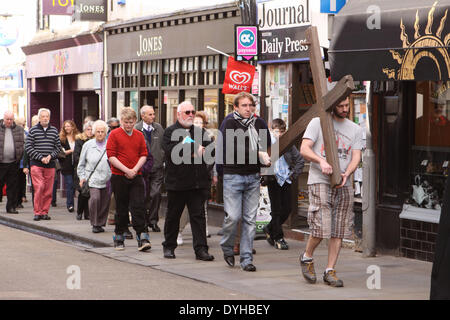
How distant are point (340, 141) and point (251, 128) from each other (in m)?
1.46

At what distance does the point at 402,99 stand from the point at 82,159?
5.75 m

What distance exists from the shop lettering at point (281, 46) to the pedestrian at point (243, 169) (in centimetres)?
368

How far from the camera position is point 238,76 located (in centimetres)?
1466

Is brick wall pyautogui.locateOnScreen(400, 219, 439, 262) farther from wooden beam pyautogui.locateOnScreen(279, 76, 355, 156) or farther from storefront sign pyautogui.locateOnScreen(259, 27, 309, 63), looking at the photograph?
storefront sign pyautogui.locateOnScreen(259, 27, 309, 63)

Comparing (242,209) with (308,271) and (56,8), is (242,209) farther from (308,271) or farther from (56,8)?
(56,8)

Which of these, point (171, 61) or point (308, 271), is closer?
point (308, 271)

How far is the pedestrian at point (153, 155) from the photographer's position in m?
14.6

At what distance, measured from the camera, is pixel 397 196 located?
12266 mm

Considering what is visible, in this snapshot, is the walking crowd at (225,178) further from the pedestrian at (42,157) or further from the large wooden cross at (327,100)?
the pedestrian at (42,157)

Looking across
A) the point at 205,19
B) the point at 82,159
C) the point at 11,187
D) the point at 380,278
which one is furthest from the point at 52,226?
the point at 380,278

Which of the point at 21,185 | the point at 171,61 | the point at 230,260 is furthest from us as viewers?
the point at 21,185

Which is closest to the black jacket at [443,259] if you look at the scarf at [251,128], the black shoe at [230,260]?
the scarf at [251,128]

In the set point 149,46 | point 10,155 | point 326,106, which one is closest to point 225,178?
point 326,106

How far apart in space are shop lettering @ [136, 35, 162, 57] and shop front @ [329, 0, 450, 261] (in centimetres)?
764
